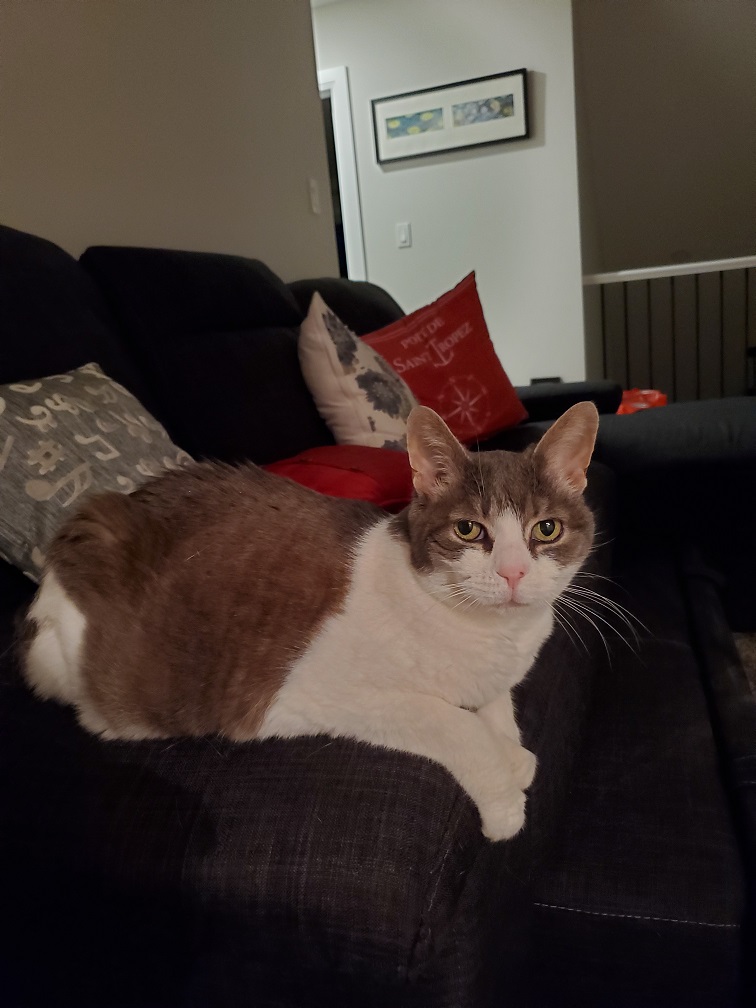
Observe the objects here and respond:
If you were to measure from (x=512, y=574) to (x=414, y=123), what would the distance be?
3412mm

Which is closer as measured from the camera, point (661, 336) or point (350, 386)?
point (350, 386)

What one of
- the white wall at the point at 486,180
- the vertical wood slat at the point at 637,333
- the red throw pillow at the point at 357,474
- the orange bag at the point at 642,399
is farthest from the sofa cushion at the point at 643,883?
the vertical wood slat at the point at 637,333

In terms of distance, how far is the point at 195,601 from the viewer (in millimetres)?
831

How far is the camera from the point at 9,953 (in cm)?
76

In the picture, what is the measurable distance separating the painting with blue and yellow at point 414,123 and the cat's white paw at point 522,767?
3.46 m

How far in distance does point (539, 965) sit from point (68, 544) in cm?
79

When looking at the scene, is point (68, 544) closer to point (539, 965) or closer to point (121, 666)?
point (121, 666)

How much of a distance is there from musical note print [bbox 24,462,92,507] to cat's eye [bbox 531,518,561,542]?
618 millimetres

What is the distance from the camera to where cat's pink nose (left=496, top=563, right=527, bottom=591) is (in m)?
0.78

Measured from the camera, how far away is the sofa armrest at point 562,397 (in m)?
2.54

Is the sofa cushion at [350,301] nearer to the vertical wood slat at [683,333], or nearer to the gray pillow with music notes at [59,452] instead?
the gray pillow with music notes at [59,452]

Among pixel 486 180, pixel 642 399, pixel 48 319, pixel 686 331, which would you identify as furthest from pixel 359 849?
pixel 686 331

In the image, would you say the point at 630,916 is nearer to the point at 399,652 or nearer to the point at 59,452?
the point at 399,652

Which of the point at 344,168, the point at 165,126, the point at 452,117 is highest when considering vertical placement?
the point at 452,117
